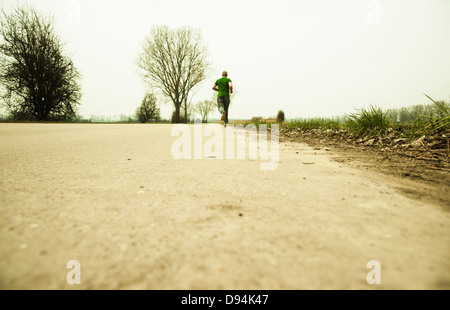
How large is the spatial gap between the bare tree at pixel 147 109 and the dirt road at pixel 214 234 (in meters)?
30.1

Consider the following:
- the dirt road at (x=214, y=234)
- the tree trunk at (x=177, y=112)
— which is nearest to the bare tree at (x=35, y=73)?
the tree trunk at (x=177, y=112)

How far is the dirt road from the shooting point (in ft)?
1.56

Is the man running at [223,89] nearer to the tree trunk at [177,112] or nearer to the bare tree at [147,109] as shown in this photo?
the tree trunk at [177,112]

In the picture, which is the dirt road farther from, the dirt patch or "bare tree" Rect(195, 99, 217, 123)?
"bare tree" Rect(195, 99, 217, 123)

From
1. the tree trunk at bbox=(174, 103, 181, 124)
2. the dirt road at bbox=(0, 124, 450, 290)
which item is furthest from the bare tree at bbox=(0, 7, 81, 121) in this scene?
the dirt road at bbox=(0, 124, 450, 290)

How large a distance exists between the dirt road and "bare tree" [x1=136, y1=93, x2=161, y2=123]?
30.1 m

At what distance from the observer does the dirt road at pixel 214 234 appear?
0.48 m

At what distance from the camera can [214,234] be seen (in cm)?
64

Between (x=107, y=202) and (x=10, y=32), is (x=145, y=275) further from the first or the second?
(x=10, y=32)

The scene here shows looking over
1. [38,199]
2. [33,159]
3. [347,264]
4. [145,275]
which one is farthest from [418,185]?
[33,159]

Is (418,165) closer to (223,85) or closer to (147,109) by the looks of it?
(223,85)

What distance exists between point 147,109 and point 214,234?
3104 centimetres

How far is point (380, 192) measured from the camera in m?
1.05

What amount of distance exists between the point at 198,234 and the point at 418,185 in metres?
1.39
